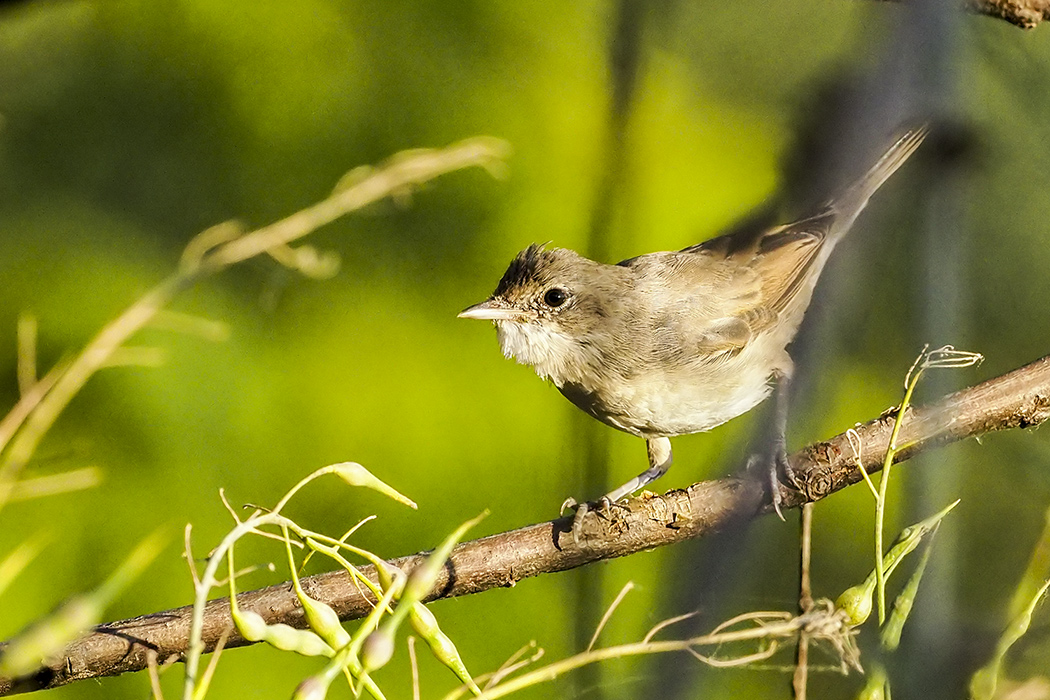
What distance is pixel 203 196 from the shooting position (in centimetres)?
122

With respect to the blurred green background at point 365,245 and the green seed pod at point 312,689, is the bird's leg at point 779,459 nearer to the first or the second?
the blurred green background at point 365,245

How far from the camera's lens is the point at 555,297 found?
0.88 metres

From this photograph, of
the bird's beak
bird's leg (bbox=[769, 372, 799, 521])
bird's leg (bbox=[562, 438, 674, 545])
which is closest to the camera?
bird's leg (bbox=[769, 372, 799, 521])

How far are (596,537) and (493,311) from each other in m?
0.23

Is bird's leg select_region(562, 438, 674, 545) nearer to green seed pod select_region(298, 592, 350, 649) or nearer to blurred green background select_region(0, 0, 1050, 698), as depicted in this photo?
blurred green background select_region(0, 0, 1050, 698)

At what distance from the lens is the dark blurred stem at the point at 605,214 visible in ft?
3.09

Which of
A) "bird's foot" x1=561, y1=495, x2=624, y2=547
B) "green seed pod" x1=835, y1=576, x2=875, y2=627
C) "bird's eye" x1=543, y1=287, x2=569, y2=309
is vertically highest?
"bird's eye" x1=543, y1=287, x2=569, y2=309

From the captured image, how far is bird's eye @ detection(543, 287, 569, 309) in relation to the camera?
0.87m

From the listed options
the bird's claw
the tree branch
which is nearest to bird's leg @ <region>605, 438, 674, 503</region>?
the bird's claw

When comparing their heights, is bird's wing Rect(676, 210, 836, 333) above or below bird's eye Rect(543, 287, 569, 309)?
above

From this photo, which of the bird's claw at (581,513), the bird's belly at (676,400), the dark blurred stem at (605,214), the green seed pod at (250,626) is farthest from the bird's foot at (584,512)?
the green seed pod at (250,626)

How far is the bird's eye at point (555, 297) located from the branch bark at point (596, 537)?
0.72 feet

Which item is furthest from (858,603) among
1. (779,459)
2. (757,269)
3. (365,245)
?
(365,245)

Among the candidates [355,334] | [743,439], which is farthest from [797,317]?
[355,334]
